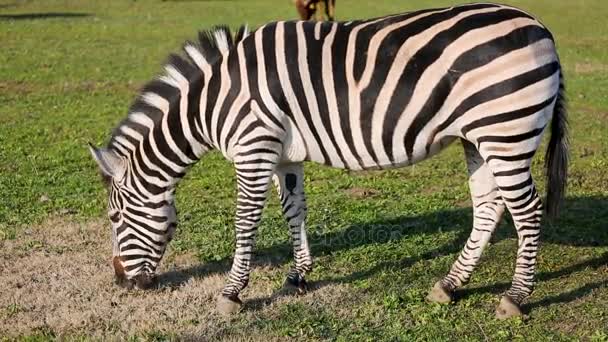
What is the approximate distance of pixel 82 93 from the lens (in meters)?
15.9

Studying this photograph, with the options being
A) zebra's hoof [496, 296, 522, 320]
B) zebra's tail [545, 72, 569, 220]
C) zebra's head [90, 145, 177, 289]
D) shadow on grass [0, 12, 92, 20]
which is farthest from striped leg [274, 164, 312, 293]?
shadow on grass [0, 12, 92, 20]

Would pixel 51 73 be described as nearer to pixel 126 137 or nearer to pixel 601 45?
pixel 126 137

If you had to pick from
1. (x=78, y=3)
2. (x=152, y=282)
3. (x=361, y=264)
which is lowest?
(x=361, y=264)

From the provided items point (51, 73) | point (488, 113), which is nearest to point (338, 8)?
point (51, 73)

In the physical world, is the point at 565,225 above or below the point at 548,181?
below

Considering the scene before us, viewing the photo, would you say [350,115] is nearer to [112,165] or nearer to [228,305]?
[228,305]

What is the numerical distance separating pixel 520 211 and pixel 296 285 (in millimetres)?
1838

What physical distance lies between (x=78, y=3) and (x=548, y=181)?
3571 centimetres

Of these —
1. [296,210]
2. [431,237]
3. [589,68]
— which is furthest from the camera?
[589,68]

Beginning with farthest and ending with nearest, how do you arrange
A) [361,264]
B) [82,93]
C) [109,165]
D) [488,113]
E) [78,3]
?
[78,3] → [82,93] → [361,264] → [109,165] → [488,113]

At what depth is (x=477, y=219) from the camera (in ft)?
21.0

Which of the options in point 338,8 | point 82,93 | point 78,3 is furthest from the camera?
point 78,3

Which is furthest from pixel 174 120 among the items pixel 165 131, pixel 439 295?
pixel 439 295

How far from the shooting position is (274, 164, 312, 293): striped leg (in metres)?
6.48
